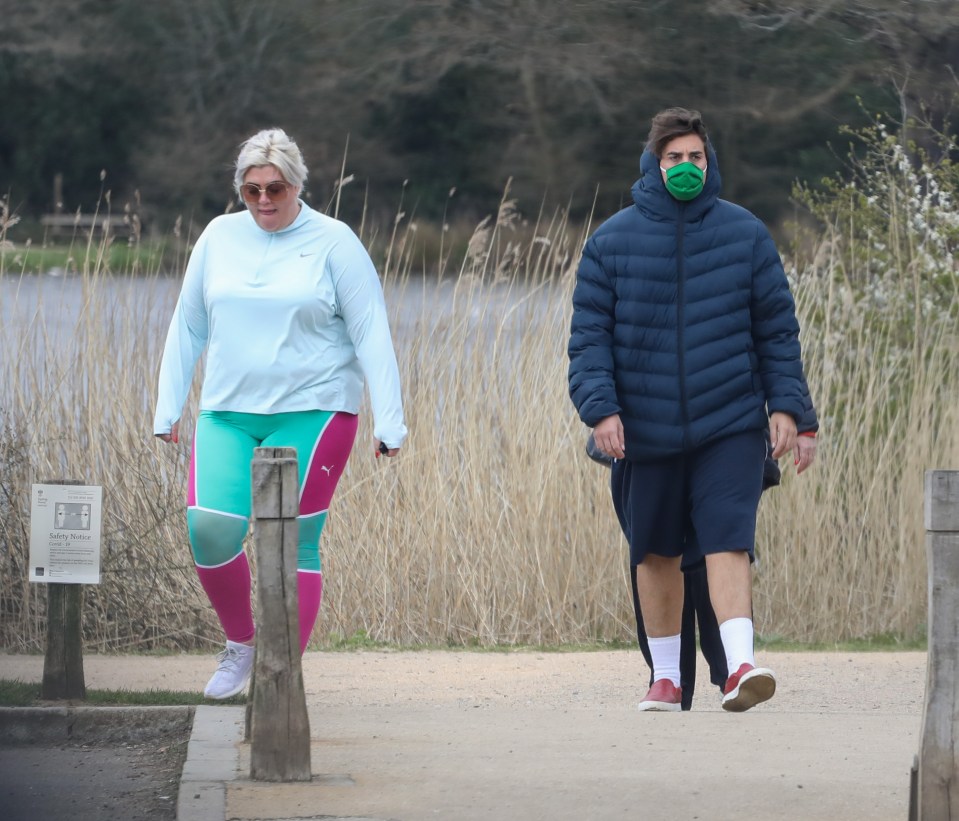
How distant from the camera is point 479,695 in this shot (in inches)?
229

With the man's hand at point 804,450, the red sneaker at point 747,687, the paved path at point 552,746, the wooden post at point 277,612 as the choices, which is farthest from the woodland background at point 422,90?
the wooden post at point 277,612

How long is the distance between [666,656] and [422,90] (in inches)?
497

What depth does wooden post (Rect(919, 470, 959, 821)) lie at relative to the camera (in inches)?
133

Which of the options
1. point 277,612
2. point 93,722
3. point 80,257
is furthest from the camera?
point 80,257

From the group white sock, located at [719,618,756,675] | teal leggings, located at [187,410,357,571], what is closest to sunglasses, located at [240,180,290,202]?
teal leggings, located at [187,410,357,571]

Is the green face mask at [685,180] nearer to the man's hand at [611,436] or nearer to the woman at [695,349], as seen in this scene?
the woman at [695,349]

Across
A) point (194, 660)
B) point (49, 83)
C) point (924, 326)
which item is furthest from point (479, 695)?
point (49, 83)

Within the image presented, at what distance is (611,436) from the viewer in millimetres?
4559

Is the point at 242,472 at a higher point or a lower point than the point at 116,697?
higher

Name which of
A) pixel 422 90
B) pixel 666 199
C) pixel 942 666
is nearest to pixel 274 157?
pixel 666 199

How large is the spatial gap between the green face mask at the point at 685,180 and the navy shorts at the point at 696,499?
2.11 ft

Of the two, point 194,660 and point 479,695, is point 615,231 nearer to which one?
point 479,695

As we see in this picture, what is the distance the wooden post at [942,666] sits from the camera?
3.38m

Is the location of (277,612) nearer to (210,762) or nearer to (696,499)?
(210,762)
